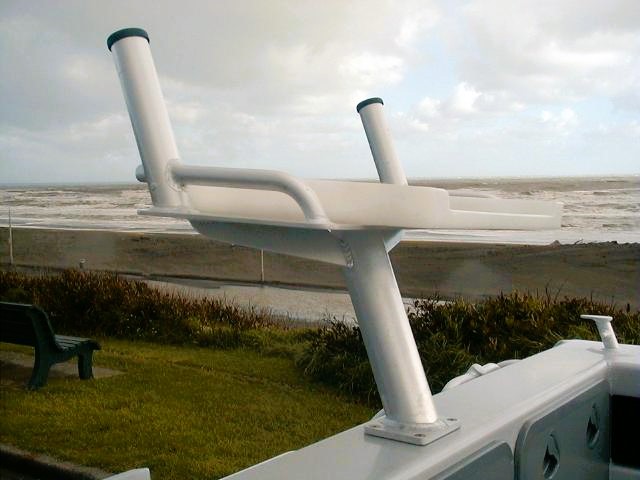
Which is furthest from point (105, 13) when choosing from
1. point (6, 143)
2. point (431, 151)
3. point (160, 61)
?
point (431, 151)

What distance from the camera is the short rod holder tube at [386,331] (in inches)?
27.5

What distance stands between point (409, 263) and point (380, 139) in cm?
340

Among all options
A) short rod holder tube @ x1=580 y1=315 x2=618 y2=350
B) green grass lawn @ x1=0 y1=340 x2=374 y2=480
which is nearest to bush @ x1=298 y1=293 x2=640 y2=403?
green grass lawn @ x1=0 y1=340 x2=374 y2=480

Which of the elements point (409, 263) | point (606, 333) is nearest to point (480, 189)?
point (409, 263)

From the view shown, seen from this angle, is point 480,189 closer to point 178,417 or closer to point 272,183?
point 178,417

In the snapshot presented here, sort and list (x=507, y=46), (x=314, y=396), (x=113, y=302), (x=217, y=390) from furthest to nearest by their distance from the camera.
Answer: (x=113, y=302) < (x=507, y=46) < (x=217, y=390) < (x=314, y=396)

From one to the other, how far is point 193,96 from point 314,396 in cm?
195

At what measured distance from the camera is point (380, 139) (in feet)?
2.99

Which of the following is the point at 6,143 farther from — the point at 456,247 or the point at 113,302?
the point at 456,247

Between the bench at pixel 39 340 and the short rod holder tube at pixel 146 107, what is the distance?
303 cm

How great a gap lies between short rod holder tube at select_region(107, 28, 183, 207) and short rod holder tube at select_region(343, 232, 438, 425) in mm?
198

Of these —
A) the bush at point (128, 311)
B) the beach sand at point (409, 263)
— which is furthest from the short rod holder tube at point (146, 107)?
the bush at point (128, 311)

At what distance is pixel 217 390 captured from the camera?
390 cm

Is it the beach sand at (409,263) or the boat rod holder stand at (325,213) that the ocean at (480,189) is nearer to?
the beach sand at (409,263)
